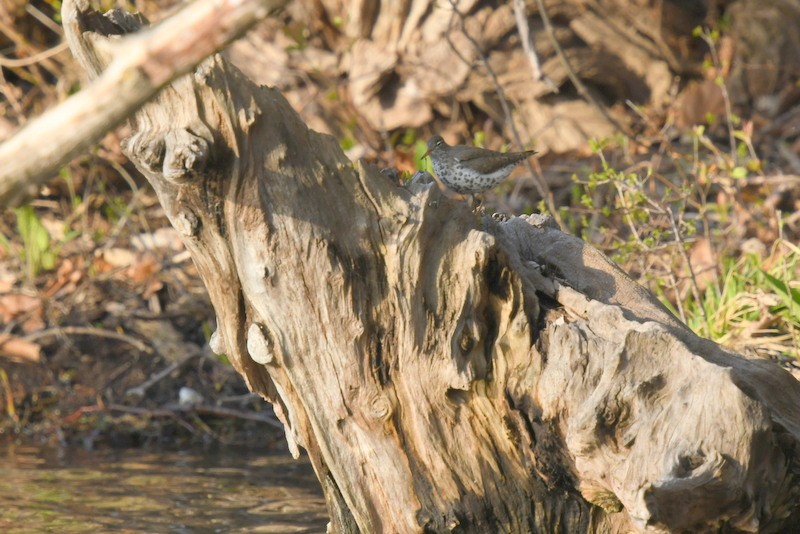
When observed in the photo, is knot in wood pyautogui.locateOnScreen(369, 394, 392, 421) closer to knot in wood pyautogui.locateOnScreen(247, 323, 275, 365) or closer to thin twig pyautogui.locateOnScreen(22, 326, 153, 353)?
knot in wood pyautogui.locateOnScreen(247, 323, 275, 365)

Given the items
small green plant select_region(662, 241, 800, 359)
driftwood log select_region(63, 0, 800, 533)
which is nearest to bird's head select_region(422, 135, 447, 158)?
small green plant select_region(662, 241, 800, 359)

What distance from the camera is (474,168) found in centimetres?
530

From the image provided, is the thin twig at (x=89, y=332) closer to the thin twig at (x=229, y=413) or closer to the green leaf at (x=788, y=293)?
the thin twig at (x=229, y=413)

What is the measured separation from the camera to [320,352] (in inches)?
148

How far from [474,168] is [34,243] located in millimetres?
4828

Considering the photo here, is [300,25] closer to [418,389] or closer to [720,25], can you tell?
[720,25]

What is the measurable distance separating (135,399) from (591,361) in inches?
194

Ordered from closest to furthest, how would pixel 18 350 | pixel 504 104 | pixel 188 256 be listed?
pixel 504 104
pixel 18 350
pixel 188 256

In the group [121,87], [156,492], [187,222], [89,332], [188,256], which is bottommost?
[156,492]

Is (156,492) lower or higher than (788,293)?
lower

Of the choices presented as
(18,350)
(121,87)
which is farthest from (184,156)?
(18,350)

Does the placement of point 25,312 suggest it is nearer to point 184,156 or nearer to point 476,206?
point 476,206

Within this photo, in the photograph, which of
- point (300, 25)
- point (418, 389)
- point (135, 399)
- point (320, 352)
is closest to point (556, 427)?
point (418, 389)

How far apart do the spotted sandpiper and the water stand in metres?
1.85
